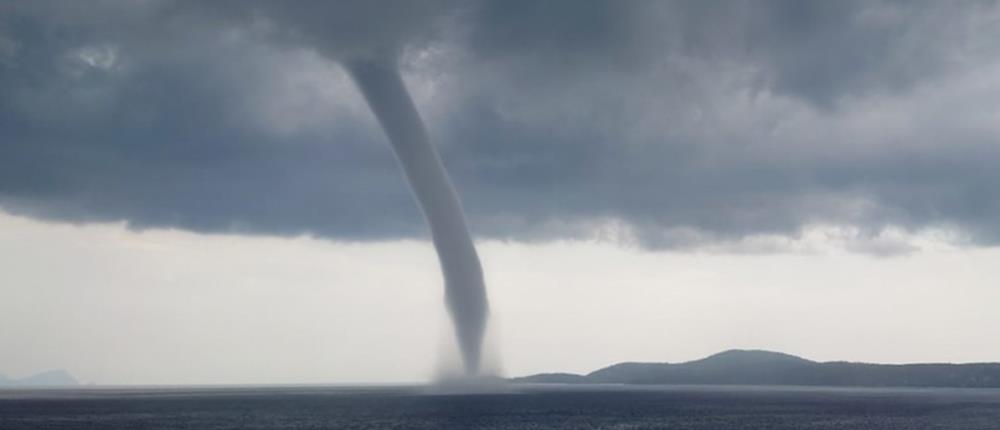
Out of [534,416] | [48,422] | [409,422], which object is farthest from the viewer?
[534,416]

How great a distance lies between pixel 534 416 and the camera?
418 feet

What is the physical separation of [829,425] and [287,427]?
62000mm

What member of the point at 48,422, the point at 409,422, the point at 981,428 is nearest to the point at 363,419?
the point at 409,422

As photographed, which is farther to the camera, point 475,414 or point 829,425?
point 475,414

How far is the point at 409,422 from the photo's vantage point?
110812 mm

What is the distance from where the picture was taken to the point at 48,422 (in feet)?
390

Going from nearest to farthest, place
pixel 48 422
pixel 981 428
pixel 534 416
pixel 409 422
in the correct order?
pixel 981 428 → pixel 409 422 → pixel 48 422 → pixel 534 416

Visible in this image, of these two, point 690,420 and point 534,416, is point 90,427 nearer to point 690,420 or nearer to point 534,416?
point 534,416

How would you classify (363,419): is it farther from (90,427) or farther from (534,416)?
(90,427)

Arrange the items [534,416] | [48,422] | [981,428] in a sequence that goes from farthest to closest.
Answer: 1. [534,416]
2. [48,422]
3. [981,428]

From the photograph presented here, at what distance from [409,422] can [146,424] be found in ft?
101

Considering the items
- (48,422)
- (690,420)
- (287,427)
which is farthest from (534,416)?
(48,422)

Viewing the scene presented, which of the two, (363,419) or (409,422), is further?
(363,419)

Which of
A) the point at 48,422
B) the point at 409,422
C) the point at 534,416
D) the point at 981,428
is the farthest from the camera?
the point at 534,416
